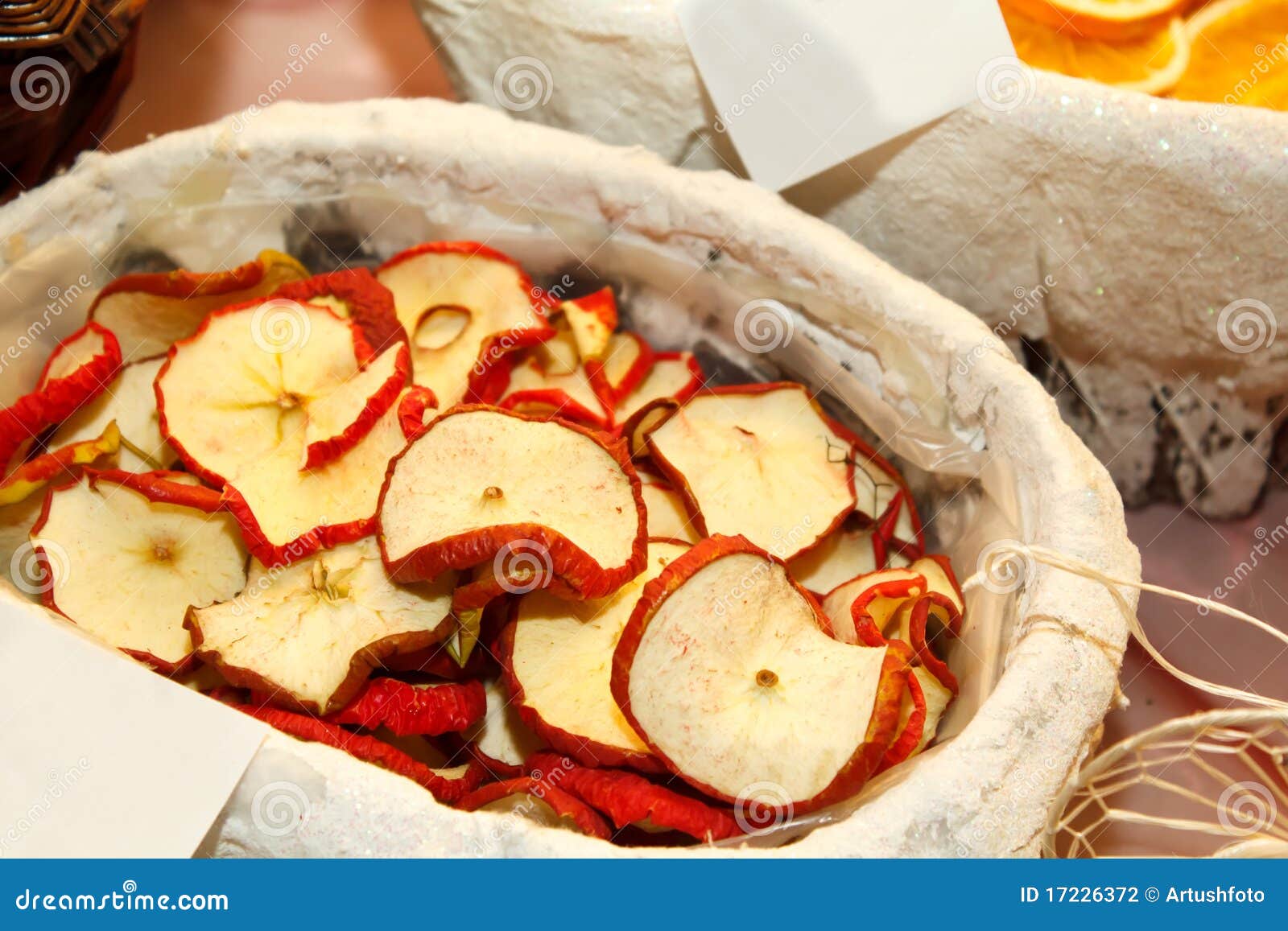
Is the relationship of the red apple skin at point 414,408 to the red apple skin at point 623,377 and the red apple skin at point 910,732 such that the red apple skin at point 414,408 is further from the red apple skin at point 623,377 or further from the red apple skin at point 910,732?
the red apple skin at point 910,732

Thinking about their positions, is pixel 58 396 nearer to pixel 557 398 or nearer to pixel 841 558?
pixel 557 398

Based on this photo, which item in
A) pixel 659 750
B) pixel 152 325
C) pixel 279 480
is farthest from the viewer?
pixel 152 325

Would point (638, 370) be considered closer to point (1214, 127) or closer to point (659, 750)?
point (659, 750)

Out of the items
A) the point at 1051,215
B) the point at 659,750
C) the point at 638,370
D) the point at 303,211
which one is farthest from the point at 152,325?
the point at 1051,215

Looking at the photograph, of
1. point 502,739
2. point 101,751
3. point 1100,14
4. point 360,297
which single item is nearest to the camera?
point 101,751

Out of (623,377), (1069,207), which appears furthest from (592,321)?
(1069,207)

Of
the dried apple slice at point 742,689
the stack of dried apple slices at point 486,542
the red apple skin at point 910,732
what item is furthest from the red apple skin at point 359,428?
the red apple skin at point 910,732
